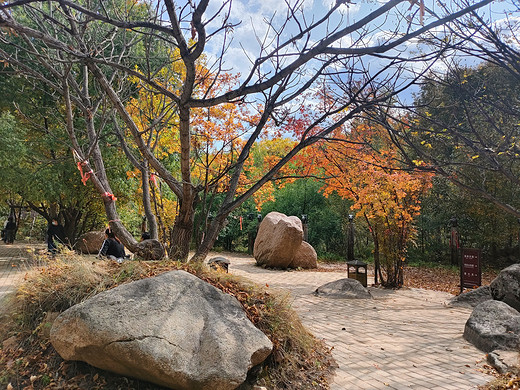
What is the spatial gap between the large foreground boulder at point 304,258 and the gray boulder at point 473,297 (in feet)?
21.1

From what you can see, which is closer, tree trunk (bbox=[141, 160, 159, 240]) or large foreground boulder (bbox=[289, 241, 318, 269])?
tree trunk (bbox=[141, 160, 159, 240])

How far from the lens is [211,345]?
2961 millimetres

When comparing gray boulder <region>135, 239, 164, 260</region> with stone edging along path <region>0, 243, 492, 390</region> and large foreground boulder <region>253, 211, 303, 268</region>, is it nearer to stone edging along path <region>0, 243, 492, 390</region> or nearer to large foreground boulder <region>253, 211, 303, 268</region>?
stone edging along path <region>0, 243, 492, 390</region>

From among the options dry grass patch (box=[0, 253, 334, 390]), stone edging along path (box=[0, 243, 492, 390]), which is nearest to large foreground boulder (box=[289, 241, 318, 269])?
stone edging along path (box=[0, 243, 492, 390])

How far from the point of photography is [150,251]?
4703mm

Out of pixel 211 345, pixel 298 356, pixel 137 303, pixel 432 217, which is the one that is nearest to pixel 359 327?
pixel 298 356

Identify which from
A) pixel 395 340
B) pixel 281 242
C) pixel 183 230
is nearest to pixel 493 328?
pixel 395 340

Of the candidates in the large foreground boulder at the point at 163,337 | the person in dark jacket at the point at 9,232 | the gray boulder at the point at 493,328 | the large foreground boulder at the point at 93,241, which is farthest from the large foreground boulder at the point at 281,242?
the person in dark jacket at the point at 9,232

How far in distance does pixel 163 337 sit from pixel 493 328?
162 inches

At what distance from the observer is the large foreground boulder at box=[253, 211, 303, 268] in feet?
42.2

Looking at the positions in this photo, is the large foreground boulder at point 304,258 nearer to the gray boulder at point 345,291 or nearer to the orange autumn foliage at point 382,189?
the orange autumn foliage at point 382,189

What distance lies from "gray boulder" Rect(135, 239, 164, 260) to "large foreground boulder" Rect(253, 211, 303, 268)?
834cm

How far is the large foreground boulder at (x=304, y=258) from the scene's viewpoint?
13.4m

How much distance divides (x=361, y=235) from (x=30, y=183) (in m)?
14.8
